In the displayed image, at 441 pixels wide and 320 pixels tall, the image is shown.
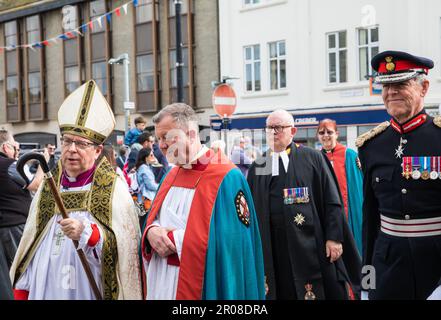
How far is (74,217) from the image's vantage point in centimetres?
441

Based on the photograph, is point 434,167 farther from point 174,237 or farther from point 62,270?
point 62,270

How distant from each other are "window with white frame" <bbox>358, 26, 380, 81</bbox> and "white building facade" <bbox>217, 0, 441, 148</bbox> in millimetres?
33

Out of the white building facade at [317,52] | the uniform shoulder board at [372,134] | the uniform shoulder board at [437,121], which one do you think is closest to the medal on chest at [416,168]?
the uniform shoulder board at [437,121]

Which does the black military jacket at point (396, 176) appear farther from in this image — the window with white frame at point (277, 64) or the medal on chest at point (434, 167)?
the window with white frame at point (277, 64)

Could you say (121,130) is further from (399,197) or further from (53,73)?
(399,197)

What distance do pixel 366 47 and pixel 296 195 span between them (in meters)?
16.8

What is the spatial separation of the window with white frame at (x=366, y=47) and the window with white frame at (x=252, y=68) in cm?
428

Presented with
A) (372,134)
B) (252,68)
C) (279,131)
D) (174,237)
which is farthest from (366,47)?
(174,237)

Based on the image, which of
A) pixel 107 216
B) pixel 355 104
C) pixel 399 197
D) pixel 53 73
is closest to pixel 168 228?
pixel 107 216

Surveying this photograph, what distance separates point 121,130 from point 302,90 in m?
10.5

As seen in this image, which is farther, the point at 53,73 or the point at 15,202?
the point at 53,73

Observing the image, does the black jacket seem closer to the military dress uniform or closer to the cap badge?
the military dress uniform

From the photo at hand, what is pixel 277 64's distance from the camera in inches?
951
